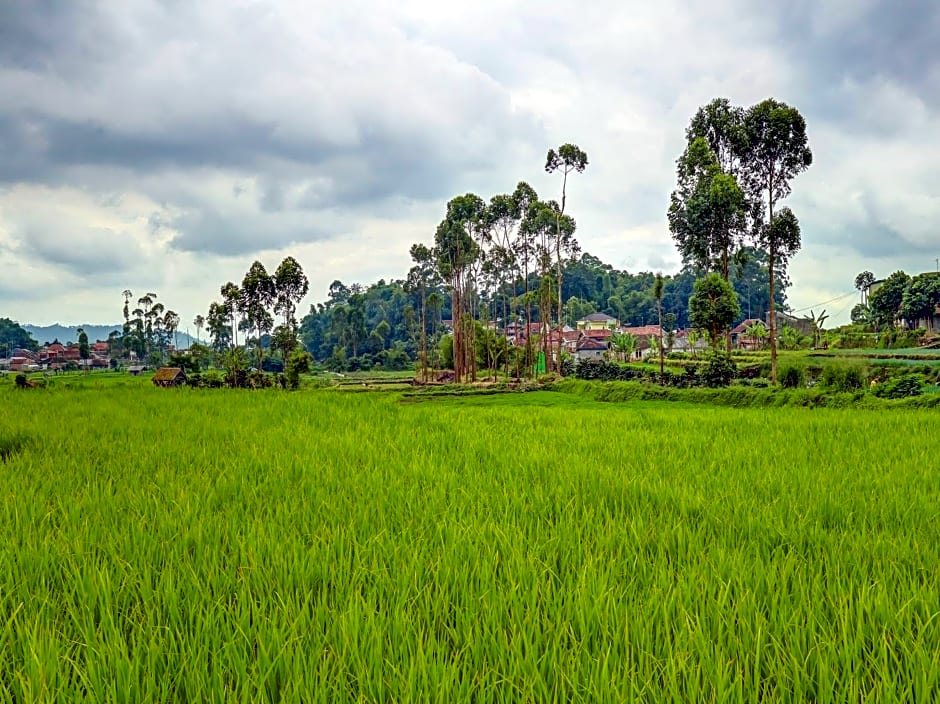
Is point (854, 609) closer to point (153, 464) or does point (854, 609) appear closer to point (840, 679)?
point (840, 679)

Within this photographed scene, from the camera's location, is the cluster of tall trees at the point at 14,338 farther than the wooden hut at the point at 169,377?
Yes

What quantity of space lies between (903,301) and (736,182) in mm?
24301

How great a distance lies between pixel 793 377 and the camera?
51.8 feet

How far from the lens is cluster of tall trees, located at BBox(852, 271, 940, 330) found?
119 feet

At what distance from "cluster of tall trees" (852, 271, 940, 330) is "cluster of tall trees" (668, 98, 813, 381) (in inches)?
808

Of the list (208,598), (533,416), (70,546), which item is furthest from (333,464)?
(533,416)

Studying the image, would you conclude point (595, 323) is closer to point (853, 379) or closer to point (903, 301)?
point (903, 301)

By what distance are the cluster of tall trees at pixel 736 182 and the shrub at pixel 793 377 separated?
1.34 meters

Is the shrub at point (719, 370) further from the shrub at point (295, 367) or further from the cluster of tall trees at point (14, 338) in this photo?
the cluster of tall trees at point (14, 338)

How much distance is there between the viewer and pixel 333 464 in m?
4.34

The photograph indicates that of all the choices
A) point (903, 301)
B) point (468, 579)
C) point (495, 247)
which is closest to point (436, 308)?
point (495, 247)

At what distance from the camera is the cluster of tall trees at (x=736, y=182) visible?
63.9 ft

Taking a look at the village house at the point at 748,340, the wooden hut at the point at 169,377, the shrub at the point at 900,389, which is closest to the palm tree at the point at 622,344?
the village house at the point at 748,340

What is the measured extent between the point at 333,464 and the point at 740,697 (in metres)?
3.48
